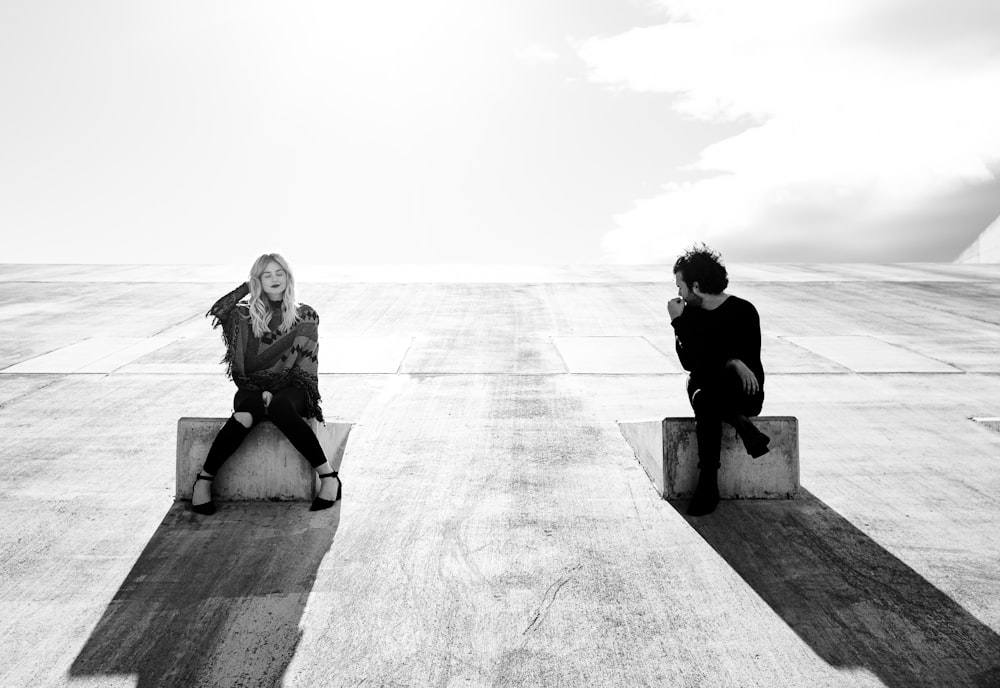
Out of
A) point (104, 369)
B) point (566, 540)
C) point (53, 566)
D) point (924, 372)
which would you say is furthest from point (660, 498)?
point (104, 369)

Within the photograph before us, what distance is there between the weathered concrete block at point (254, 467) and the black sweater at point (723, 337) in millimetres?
2549

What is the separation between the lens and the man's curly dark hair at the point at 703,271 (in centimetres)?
564

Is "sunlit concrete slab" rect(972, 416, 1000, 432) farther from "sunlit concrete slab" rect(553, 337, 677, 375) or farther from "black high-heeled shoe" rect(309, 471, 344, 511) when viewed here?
"black high-heeled shoe" rect(309, 471, 344, 511)

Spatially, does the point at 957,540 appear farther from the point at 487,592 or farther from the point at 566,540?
Answer: the point at 487,592

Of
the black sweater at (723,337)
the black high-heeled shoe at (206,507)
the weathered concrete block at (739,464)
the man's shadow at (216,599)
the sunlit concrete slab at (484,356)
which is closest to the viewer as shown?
the man's shadow at (216,599)

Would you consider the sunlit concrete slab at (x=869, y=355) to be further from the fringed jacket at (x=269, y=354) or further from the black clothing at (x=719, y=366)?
the fringed jacket at (x=269, y=354)

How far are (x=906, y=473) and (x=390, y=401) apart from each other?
4573 mm

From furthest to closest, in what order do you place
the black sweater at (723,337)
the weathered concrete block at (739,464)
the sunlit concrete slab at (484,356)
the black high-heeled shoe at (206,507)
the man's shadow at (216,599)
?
the sunlit concrete slab at (484,356) → the weathered concrete block at (739,464) → the black sweater at (723,337) → the black high-heeled shoe at (206,507) → the man's shadow at (216,599)

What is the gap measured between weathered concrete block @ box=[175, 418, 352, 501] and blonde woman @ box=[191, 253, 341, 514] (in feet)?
0.43

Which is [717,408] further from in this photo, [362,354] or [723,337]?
[362,354]

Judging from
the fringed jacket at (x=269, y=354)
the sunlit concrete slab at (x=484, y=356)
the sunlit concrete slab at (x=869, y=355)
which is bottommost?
the sunlit concrete slab at (x=869, y=355)

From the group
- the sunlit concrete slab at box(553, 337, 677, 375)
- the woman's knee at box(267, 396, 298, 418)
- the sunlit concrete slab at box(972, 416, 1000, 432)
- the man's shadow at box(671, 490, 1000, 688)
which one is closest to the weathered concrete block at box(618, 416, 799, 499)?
the man's shadow at box(671, 490, 1000, 688)

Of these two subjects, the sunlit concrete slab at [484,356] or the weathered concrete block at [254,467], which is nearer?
the weathered concrete block at [254,467]

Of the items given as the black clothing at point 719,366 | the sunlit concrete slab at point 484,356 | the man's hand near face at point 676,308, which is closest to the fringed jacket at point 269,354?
the man's hand near face at point 676,308
